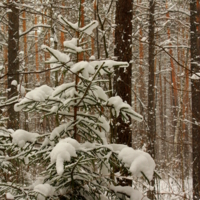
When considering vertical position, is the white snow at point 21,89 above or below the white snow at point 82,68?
below

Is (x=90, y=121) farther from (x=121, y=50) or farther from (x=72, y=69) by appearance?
(x=121, y=50)

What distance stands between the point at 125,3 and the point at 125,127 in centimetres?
231

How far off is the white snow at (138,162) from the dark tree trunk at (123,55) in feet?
7.53

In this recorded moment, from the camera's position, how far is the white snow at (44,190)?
2.13 meters

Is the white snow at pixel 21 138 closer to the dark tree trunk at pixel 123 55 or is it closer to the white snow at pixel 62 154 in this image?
the white snow at pixel 62 154

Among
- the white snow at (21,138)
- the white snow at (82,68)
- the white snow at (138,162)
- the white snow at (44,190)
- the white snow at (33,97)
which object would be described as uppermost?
the white snow at (82,68)

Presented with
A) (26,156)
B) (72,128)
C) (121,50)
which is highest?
(121,50)

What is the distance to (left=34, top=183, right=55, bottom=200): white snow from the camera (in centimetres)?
213

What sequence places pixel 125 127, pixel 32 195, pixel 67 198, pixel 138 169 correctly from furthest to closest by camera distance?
pixel 125 127, pixel 67 198, pixel 32 195, pixel 138 169

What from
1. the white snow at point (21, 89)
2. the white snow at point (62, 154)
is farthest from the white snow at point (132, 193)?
the white snow at point (21, 89)

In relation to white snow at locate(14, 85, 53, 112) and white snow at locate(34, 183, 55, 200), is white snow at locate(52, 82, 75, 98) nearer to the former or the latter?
white snow at locate(14, 85, 53, 112)

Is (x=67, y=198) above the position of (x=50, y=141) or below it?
below

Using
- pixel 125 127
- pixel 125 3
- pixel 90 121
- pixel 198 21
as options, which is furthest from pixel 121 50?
pixel 198 21

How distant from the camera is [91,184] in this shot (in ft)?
7.91
